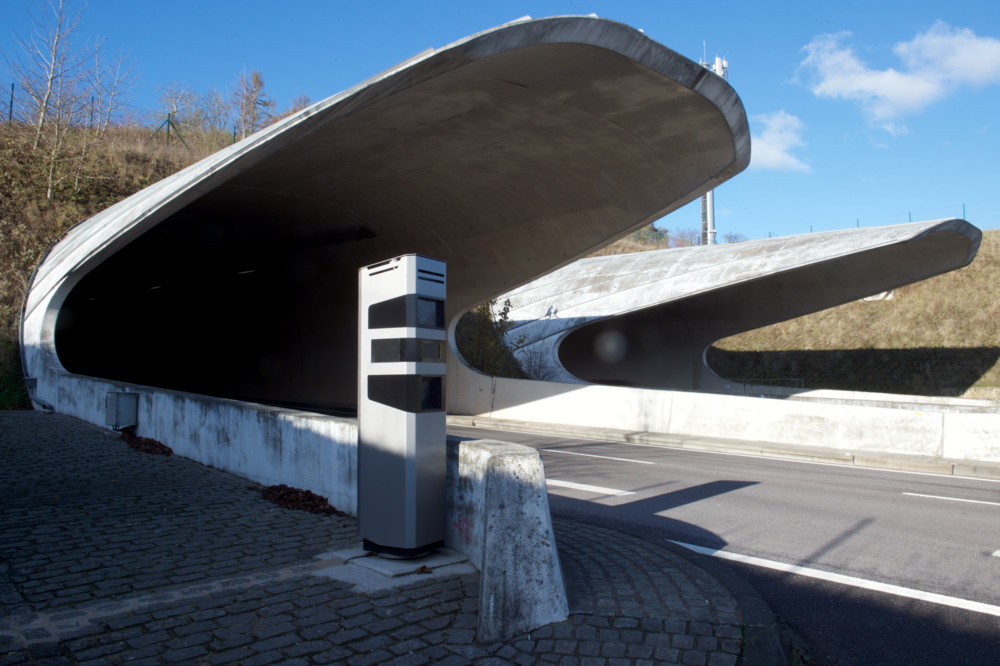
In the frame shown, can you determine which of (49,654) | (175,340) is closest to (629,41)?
(49,654)

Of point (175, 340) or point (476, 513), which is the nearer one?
point (476, 513)

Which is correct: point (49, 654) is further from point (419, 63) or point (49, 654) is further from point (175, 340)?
point (175, 340)

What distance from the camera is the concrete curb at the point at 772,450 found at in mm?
11938

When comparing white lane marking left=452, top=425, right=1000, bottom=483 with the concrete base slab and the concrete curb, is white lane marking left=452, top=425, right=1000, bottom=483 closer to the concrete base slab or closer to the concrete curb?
the concrete curb

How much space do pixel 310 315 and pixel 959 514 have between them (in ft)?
67.6

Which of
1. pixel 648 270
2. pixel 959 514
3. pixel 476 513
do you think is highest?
pixel 648 270

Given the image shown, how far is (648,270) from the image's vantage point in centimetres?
2619

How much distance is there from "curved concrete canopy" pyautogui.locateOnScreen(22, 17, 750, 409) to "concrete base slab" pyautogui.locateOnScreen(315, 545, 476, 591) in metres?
6.08

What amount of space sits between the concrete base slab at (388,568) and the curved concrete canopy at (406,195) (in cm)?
608

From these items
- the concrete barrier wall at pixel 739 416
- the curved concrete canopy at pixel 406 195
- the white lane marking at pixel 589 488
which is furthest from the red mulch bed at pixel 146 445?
the concrete barrier wall at pixel 739 416

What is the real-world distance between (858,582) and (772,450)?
353 inches

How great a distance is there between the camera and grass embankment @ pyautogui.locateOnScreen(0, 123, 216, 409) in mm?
22828

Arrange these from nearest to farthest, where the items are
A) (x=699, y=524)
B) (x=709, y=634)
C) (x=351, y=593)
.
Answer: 1. (x=709, y=634)
2. (x=351, y=593)
3. (x=699, y=524)

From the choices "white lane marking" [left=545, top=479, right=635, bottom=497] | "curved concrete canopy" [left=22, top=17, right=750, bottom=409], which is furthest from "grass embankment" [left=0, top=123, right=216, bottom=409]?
"white lane marking" [left=545, top=479, right=635, bottom=497]
